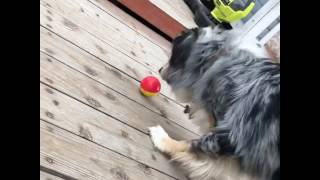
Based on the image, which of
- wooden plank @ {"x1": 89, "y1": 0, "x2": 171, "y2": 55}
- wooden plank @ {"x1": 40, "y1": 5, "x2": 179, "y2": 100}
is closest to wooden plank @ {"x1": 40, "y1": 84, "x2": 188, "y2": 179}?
wooden plank @ {"x1": 40, "y1": 5, "x2": 179, "y2": 100}

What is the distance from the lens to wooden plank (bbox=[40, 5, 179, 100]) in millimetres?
2320

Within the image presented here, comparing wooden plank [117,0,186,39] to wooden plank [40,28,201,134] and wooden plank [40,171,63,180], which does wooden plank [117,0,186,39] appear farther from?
wooden plank [40,171,63,180]

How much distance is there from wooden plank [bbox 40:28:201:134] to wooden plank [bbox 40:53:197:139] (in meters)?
0.04

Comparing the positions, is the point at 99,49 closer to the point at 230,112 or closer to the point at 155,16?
the point at 230,112

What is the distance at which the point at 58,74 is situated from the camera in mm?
2090

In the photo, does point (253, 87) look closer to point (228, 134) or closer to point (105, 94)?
point (228, 134)

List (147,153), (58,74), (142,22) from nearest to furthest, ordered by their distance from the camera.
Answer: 1. (58,74)
2. (147,153)
3. (142,22)

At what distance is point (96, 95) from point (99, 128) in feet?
0.64

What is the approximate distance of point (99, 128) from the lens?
2072 mm

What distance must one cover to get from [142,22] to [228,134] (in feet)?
3.71

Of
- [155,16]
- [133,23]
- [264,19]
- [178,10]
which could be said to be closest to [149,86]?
[133,23]
